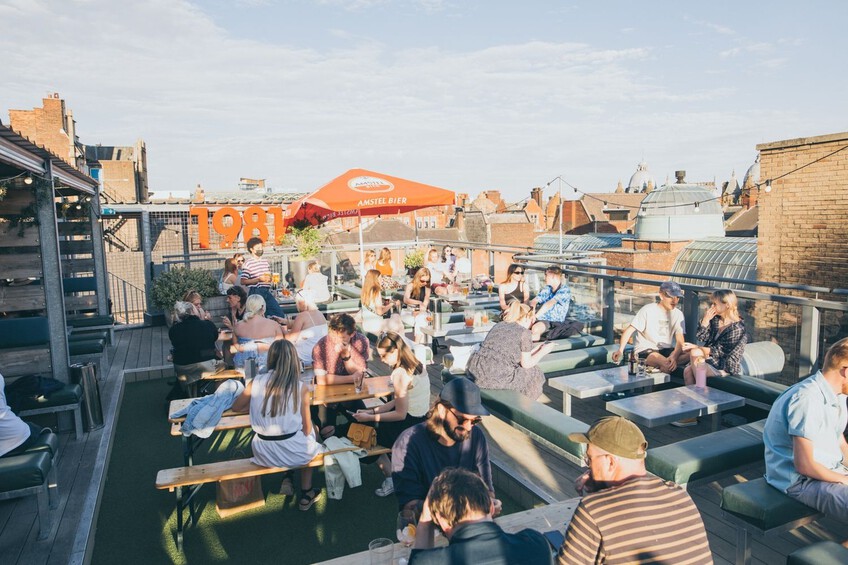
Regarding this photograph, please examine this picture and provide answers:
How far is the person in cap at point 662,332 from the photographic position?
5820 millimetres

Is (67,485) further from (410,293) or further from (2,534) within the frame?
(410,293)

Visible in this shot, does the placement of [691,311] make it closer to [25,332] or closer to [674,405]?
[674,405]

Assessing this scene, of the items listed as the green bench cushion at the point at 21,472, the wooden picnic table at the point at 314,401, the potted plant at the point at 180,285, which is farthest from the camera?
the potted plant at the point at 180,285

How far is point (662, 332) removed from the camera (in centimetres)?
607

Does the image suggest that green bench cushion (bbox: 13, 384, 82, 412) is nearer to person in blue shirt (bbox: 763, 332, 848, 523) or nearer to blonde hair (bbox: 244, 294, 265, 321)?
blonde hair (bbox: 244, 294, 265, 321)

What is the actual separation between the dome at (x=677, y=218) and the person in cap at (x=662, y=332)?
24568 millimetres

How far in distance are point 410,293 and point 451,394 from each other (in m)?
6.20

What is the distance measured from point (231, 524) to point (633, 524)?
3235mm

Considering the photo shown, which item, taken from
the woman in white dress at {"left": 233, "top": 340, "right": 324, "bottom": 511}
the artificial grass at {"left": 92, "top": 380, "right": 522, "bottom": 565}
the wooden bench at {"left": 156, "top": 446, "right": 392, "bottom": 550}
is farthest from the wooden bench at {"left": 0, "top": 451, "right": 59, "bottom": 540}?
the woman in white dress at {"left": 233, "top": 340, "right": 324, "bottom": 511}

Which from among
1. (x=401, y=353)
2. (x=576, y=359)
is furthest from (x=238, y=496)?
(x=576, y=359)

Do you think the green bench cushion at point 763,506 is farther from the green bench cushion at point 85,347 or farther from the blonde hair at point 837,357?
the green bench cushion at point 85,347

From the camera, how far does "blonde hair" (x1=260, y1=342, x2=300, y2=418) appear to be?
418cm

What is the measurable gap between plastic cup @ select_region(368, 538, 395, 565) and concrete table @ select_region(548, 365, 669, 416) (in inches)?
108

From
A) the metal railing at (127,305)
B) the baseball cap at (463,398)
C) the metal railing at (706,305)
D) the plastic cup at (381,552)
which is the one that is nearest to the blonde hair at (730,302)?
the metal railing at (706,305)
